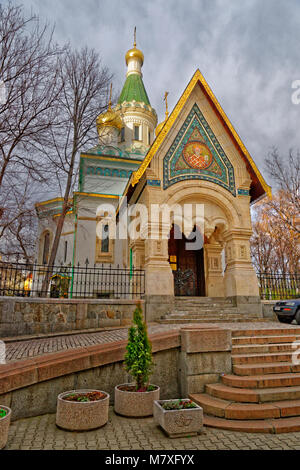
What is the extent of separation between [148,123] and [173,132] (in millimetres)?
18608

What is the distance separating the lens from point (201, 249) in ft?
51.2

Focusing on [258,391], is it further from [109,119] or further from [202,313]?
[109,119]

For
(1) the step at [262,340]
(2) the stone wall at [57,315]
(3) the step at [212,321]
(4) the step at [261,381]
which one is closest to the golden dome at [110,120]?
(2) the stone wall at [57,315]

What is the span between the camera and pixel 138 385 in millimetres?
5441

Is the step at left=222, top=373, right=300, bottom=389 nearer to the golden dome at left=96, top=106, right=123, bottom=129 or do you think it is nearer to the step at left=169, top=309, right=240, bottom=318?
the step at left=169, top=309, right=240, bottom=318

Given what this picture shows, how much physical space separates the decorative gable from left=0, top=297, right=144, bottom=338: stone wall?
545cm

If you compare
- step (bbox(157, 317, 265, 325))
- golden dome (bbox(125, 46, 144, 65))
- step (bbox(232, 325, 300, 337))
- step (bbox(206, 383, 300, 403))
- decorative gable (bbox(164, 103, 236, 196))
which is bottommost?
step (bbox(206, 383, 300, 403))

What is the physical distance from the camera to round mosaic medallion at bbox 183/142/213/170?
13133 mm

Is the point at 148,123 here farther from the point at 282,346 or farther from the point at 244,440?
the point at 244,440

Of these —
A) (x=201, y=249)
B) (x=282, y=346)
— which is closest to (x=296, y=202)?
(x=201, y=249)

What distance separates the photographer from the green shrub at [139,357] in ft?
17.5

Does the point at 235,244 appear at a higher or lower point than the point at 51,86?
lower

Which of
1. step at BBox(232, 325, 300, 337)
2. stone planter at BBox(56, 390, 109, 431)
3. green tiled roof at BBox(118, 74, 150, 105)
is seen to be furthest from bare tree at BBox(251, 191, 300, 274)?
stone planter at BBox(56, 390, 109, 431)

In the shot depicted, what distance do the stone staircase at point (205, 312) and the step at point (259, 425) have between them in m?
5.49
